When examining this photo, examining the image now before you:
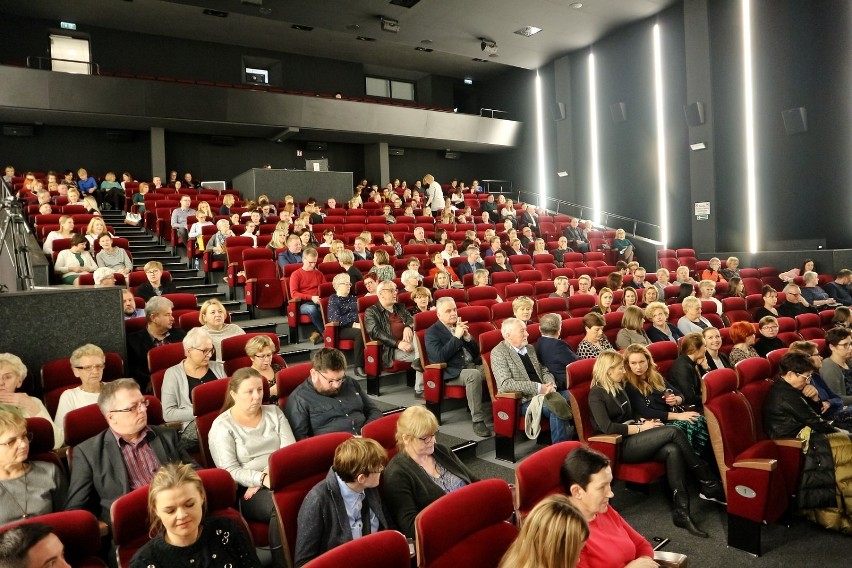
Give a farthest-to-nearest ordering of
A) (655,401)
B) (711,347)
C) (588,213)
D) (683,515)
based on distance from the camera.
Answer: (588,213), (711,347), (655,401), (683,515)

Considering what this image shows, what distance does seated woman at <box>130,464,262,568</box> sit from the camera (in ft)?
5.31

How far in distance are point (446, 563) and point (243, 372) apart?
1.27m

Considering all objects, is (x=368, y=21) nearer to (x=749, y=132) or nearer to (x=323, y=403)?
(x=749, y=132)

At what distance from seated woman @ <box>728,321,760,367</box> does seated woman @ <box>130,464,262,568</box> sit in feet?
11.9

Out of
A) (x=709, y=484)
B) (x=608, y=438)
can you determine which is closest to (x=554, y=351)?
(x=608, y=438)

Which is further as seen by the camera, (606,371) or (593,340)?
(593,340)

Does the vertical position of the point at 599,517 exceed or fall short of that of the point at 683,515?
it exceeds it

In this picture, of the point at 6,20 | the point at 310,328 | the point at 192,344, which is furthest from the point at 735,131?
the point at 6,20

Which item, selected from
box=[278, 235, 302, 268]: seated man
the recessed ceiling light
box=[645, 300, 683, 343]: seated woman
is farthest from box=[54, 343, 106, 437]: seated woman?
the recessed ceiling light

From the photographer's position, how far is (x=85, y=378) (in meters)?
2.79

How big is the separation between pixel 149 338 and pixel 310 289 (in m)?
1.88

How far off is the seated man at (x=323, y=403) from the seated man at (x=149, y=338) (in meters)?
1.24

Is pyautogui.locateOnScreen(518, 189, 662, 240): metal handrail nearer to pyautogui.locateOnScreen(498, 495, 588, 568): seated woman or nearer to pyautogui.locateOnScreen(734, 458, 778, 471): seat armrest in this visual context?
pyautogui.locateOnScreen(734, 458, 778, 471): seat armrest

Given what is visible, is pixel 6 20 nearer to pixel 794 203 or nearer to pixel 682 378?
pixel 682 378
